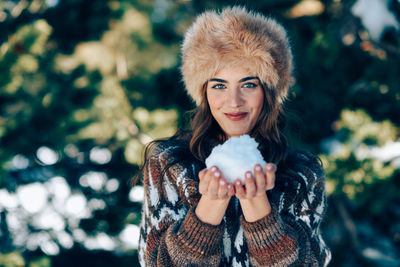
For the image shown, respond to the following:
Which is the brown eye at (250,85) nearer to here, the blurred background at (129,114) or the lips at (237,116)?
the lips at (237,116)

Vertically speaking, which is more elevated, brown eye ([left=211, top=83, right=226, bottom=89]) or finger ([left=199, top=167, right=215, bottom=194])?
brown eye ([left=211, top=83, right=226, bottom=89])

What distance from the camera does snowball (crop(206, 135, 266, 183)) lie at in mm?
1136

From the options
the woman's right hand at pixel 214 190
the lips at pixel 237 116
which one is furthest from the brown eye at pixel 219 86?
the woman's right hand at pixel 214 190

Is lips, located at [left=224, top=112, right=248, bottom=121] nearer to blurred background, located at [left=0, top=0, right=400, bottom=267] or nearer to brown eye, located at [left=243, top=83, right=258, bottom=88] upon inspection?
brown eye, located at [left=243, top=83, right=258, bottom=88]

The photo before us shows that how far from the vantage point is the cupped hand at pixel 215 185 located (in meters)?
1.12

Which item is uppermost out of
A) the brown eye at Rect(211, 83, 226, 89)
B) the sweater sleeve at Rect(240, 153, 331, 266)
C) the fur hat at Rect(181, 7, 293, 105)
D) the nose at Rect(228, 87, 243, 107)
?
the fur hat at Rect(181, 7, 293, 105)

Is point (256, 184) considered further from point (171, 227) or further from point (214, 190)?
point (171, 227)

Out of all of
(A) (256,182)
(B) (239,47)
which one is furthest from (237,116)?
(A) (256,182)

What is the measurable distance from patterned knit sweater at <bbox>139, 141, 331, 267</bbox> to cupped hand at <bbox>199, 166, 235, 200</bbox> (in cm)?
17

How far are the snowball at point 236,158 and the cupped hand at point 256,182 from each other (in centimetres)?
3

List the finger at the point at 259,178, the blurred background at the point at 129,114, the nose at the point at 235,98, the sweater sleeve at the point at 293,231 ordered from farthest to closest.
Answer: the blurred background at the point at 129,114
the nose at the point at 235,98
the sweater sleeve at the point at 293,231
the finger at the point at 259,178

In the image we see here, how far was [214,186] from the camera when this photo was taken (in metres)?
1.13

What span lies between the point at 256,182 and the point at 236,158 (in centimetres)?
10

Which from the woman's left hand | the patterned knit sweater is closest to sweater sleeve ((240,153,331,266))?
the patterned knit sweater
